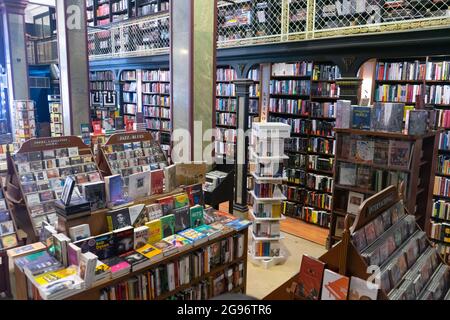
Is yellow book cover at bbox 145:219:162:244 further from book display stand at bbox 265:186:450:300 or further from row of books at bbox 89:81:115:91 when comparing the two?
row of books at bbox 89:81:115:91

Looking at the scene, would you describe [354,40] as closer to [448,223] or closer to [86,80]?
[448,223]

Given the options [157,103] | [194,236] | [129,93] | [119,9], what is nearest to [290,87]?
[157,103]

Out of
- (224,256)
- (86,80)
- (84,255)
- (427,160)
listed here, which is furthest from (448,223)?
(86,80)

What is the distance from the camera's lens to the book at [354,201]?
380 centimetres

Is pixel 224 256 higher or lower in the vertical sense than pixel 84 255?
lower

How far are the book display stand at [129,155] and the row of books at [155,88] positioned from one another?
3.52 m

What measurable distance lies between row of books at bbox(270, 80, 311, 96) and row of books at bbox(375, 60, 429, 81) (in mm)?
1096

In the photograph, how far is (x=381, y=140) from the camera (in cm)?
356

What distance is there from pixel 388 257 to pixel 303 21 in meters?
4.85

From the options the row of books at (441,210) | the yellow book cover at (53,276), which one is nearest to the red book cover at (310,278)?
the yellow book cover at (53,276)

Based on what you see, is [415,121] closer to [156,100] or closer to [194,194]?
[194,194]

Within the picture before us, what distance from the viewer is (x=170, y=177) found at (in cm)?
312

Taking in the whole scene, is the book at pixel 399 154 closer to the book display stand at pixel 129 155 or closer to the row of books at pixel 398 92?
the row of books at pixel 398 92

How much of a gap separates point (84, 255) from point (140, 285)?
53 cm
